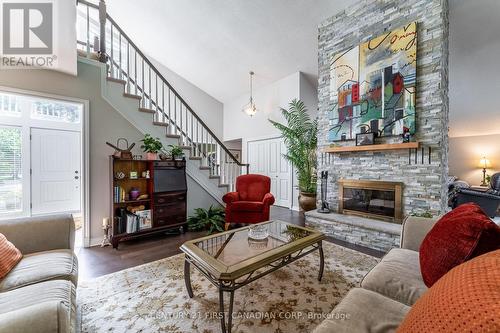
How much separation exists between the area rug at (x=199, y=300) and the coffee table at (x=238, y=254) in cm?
15

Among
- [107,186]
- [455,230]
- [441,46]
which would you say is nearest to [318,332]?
[455,230]

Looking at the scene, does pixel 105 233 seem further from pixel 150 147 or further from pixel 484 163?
pixel 484 163

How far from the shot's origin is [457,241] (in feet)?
3.55

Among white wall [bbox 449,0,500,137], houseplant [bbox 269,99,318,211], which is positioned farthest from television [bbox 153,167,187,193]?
white wall [bbox 449,0,500,137]

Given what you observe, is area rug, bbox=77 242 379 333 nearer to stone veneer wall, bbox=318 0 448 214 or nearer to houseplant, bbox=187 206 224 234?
houseplant, bbox=187 206 224 234

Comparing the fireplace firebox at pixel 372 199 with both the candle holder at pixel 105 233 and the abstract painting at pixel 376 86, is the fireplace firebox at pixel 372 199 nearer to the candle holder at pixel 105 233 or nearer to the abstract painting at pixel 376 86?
the abstract painting at pixel 376 86

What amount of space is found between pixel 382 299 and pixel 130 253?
2744 millimetres

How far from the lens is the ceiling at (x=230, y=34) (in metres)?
3.87

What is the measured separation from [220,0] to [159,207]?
3.71 m

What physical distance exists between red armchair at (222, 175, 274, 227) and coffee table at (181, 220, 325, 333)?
1.18 meters

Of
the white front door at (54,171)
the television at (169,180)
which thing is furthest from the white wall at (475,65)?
A: the white front door at (54,171)

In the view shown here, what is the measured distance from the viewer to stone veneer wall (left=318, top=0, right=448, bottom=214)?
9.08ft

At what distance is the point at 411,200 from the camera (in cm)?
299

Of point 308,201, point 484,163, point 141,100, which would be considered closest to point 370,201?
point 308,201
